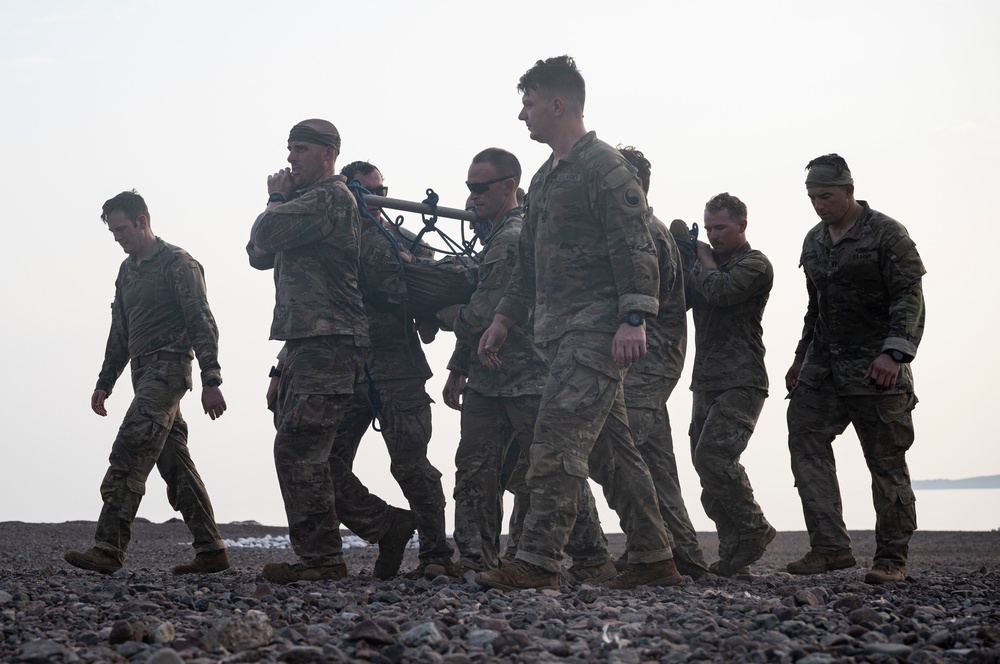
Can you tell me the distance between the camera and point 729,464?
7316 millimetres

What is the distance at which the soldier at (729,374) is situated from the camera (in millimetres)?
7305

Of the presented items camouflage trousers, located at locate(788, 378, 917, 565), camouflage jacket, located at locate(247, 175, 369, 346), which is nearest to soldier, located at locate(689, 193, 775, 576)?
camouflage trousers, located at locate(788, 378, 917, 565)

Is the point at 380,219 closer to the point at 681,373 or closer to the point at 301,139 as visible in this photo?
the point at 301,139

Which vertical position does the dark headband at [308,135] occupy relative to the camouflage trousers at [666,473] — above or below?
above

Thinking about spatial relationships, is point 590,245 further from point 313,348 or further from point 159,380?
point 159,380

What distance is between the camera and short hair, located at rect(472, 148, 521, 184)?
7.36 metres

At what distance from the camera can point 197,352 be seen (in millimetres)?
8078

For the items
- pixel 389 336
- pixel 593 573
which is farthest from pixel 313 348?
pixel 593 573

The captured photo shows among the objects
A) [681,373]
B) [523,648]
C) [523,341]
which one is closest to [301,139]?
[523,341]

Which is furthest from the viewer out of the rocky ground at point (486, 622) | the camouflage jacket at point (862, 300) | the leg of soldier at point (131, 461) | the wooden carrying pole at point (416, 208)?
the leg of soldier at point (131, 461)

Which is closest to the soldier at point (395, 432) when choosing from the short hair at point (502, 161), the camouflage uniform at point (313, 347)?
the camouflage uniform at point (313, 347)

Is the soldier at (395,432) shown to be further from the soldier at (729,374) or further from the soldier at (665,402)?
the soldier at (729,374)

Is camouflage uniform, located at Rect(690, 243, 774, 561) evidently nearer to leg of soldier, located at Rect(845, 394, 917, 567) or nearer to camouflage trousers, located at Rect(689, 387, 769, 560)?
camouflage trousers, located at Rect(689, 387, 769, 560)

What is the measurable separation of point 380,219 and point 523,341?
160cm
